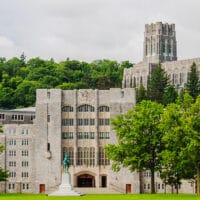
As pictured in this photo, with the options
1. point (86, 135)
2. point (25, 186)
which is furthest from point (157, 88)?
point (25, 186)

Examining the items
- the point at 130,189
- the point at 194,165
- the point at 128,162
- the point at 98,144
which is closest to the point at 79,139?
the point at 98,144

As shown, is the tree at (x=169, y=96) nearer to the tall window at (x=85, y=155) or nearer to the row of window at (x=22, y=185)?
the tall window at (x=85, y=155)

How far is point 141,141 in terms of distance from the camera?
10775 cm

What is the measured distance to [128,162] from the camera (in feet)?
351

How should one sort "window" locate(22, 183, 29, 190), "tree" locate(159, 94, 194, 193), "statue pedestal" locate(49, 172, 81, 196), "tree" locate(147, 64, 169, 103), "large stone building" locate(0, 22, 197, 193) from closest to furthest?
"tree" locate(159, 94, 194, 193) → "statue pedestal" locate(49, 172, 81, 196) → "large stone building" locate(0, 22, 197, 193) → "window" locate(22, 183, 29, 190) → "tree" locate(147, 64, 169, 103)

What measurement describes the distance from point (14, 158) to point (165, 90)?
2644 inches

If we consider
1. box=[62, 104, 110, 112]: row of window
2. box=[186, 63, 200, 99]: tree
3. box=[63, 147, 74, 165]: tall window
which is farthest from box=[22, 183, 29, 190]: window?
box=[186, 63, 200, 99]: tree

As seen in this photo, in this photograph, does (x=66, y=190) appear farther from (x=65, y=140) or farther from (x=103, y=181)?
(x=65, y=140)

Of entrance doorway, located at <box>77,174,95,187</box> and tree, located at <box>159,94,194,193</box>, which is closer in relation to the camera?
tree, located at <box>159,94,194,193</box>

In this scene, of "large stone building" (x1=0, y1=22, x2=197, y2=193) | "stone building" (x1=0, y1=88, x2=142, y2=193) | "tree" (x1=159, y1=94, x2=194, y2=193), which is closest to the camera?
"tree" (x1=159, y1=94, x2=194, y2=193)

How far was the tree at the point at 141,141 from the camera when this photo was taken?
4225 inches

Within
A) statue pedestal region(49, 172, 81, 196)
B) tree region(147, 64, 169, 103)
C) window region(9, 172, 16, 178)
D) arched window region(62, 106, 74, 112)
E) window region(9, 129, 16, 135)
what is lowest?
statue pedestal region(49, 172, 81, 196)

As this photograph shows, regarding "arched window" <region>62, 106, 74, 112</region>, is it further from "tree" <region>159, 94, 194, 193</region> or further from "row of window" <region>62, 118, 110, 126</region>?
"tree" <region>159, 94, 194, 193</region>

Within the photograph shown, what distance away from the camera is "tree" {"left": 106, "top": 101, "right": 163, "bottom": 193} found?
352 ft
